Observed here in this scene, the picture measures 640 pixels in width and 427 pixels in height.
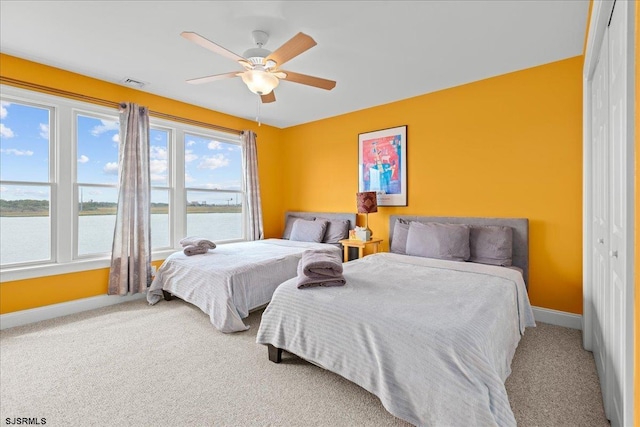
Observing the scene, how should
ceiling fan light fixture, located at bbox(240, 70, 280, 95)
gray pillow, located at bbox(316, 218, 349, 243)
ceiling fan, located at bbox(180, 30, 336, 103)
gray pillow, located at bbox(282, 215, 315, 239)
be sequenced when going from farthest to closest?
gray pillow, located at bbox(282, 215, 315, 239) → gray pillow, located at bbox(316, 218, 349, 243) → ceiling fan light fixture, located at bbox(240, 70, 280, 95) → ceiling fan, located at bbox(180, 30, 336, 103)

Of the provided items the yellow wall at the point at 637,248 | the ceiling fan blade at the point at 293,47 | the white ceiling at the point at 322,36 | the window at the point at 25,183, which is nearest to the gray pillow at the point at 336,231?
the white ceiling at the point at 322,36

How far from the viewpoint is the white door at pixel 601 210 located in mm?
1688

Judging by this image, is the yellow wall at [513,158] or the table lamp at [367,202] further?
the table lamp at [367,202]

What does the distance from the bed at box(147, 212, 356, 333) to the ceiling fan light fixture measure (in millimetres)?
1553

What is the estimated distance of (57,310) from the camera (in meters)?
3.09

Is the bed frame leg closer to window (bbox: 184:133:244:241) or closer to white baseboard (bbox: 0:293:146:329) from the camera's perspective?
white baseboard (bbox: 0:293:146:329)

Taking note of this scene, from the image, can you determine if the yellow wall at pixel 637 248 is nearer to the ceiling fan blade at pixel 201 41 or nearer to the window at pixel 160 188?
the ceiling fan blade at pixel 201 41

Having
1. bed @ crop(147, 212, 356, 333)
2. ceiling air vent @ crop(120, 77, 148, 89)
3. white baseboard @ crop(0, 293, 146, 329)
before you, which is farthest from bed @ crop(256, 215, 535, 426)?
ceiling air vent @ crop(120, 77, 148, 89)

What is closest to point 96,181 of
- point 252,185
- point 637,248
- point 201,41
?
point 252,185

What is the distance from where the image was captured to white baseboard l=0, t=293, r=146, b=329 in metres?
2.82

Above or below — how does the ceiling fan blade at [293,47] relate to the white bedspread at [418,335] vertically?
above

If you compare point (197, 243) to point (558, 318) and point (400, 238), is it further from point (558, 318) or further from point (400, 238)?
point (558, 318)

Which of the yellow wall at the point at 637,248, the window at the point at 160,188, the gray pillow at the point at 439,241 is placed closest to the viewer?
the yellow wall at the point at 637,248

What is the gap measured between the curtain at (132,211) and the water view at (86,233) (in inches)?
11.4
